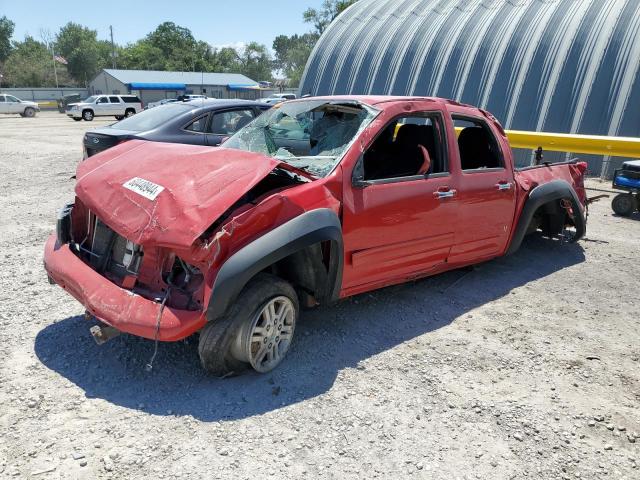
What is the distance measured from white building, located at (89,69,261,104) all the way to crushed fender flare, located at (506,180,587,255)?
5458 cm

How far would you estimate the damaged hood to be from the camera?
309 cm

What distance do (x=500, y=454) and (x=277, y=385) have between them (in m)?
1.42

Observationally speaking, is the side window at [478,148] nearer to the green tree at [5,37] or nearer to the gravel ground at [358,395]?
the gravel ground at [358,395]

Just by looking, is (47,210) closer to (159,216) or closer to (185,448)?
(159,216)

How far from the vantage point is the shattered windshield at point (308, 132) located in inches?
156

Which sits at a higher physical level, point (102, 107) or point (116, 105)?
point (116, 105)

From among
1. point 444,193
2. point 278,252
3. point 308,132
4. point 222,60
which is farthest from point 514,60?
point 222,60

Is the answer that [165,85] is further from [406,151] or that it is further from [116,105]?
[406,151]

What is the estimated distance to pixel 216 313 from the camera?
9.86 feet

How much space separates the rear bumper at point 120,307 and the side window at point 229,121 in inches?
198

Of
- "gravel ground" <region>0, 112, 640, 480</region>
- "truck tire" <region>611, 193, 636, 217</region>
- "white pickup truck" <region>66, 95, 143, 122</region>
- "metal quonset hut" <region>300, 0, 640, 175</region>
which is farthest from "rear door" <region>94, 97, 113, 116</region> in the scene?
"truck tire" <region>611, 193, 636, 217</region>

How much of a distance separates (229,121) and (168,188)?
17.7 ft

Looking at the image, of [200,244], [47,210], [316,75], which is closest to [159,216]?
[200,244]

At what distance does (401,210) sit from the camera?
13.2 feet
